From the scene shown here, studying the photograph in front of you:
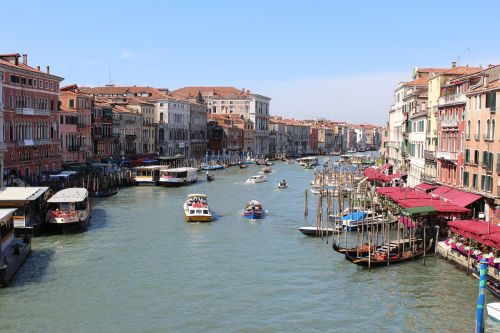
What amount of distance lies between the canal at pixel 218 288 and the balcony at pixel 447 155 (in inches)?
226

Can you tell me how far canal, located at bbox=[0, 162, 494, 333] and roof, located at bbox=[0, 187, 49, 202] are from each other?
141 cm

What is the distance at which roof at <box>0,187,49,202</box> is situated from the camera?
18766 mm

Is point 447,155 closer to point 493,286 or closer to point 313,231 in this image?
point 313,231

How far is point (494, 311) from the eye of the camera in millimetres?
11867

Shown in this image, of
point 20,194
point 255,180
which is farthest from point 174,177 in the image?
point 20,194

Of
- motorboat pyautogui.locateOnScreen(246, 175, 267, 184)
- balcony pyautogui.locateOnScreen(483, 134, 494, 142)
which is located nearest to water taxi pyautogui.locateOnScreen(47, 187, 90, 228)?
balcony pyautogui.locateOnScreen(483, 134, 494, 142)

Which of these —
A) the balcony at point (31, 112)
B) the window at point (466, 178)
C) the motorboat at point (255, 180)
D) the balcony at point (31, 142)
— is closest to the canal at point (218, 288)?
the window at point (466, 178)

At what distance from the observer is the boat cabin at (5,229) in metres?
15.2

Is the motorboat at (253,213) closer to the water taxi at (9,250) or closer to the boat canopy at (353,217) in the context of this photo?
the boat canopy at (353,217)

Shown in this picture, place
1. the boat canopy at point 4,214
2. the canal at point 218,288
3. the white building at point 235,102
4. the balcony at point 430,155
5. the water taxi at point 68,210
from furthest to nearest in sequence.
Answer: the white building at point 235,102 < the balcony at point 430,155 < the water taxi at point 68,210 < the boat canopy at point 4,214 < the canal at point 218,288

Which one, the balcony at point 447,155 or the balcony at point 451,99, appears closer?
the balcony at point 451,99

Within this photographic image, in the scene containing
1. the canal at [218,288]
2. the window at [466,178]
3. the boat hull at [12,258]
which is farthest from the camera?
the window at [466,178]

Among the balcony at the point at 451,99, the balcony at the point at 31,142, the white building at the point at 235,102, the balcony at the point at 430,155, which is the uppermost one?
the white building at the point at 235,102

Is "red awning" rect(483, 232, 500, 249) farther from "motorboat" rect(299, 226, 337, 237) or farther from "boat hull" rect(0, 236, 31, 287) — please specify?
"boat hull" rect(0, 236, 31, 287)
